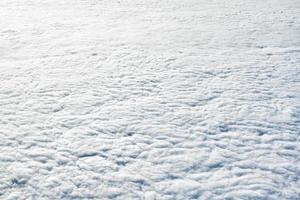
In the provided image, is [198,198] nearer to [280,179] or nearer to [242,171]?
[242,171]

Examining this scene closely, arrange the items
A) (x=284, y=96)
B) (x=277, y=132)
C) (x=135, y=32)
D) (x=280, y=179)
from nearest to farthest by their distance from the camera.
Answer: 1. (x=280, y=179)
2. (x=277, y=132)
3. (x=284, y=96)
4. (x=135, y=32)

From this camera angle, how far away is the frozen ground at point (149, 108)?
7.59 ft

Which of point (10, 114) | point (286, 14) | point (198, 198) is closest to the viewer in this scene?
point (198, 198)

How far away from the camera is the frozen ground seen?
2.31 m

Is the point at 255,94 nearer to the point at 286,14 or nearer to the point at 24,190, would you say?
the point at 24,190

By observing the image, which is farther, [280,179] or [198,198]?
[280,179]

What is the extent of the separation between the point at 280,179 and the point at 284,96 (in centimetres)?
126

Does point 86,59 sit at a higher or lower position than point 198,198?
higher

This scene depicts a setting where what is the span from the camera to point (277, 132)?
2840 mm

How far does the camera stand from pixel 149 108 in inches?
125

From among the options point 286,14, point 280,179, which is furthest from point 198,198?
point 286,14

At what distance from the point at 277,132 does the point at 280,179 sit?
1.93 ft

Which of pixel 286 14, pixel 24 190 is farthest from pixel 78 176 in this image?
pixel 286 14

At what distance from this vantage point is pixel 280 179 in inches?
91.9
